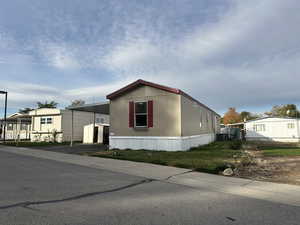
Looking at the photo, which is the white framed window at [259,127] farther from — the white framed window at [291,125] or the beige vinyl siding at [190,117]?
the beige vinyl siding at [190,117]

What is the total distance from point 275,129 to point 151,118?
1873 centimetres

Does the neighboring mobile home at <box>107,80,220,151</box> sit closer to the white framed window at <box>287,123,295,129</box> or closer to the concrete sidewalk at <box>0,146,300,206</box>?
the concrete sidewalk at <box>0,146,300,206</box>

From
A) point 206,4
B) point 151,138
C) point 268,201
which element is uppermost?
point 206,4

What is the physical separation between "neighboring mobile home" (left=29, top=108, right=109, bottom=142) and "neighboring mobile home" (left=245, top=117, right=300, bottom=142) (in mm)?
18767

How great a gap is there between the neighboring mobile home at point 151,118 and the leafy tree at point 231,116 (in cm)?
4560

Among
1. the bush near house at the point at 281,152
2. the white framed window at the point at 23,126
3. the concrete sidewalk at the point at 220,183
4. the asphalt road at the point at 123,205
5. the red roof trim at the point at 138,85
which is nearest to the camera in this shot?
the asphalt road at the point at 123,205

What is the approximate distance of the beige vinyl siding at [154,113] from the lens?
1206 cm

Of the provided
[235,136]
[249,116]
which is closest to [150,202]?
[235,136]

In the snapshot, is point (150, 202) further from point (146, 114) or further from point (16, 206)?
point (146, 114)

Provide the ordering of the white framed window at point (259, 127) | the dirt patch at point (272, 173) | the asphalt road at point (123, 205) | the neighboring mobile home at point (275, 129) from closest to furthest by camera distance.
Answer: the asphalt road at point (123, 205) → the dirt patch at point (272, 173) → the neighboring mobile home at point (275, 129) → the white framed window at point (259, 127)

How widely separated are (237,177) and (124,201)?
3882mm

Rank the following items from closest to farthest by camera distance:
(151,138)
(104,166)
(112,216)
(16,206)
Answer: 1. (112,216)
2. (16,206)
3. (104,166)
4. (151,138)

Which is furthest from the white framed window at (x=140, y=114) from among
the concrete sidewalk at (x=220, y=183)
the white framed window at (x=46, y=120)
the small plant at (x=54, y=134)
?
the white framed window at (x=46, y=120)

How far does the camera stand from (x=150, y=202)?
13.8ft
